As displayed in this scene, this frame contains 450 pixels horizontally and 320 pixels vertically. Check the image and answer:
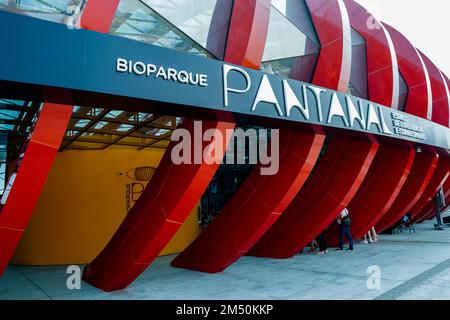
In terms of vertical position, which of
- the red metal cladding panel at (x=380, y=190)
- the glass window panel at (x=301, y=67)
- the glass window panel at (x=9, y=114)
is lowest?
the red metal cladding panel at (x=380, y=190)

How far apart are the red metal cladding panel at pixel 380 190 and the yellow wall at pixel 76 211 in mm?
7498

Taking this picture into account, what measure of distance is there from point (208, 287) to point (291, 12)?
7.46m

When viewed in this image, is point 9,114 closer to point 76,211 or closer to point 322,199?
point 76,211

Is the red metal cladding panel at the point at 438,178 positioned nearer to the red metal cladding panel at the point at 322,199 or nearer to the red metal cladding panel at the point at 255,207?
the red metal cladding panel at the point at 322,199

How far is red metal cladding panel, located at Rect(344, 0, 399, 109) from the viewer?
11.9 meters

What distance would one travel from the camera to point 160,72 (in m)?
6.18

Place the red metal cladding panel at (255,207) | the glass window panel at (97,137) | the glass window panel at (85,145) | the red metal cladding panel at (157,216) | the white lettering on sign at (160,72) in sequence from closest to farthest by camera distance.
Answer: the white lettering on sign at (160,72) → the red metal cladding panel at (157,216) → the red metal cladding panel at (255,207) → the glass window panel at (97,137) → the glass window panel at (85,145)

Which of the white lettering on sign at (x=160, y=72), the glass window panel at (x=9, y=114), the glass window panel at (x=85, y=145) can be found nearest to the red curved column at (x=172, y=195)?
the white lettering on sign at (x=160, y=72)

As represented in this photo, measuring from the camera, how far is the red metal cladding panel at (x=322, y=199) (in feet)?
36.0

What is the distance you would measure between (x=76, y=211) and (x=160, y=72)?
29.6ft

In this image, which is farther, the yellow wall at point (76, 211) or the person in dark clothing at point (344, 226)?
the yellow wall at point (76, 211)

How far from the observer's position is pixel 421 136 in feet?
42.8

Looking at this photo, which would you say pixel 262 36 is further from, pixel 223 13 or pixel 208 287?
pixel 208 287

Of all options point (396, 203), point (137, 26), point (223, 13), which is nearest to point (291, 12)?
point (223, 13)
